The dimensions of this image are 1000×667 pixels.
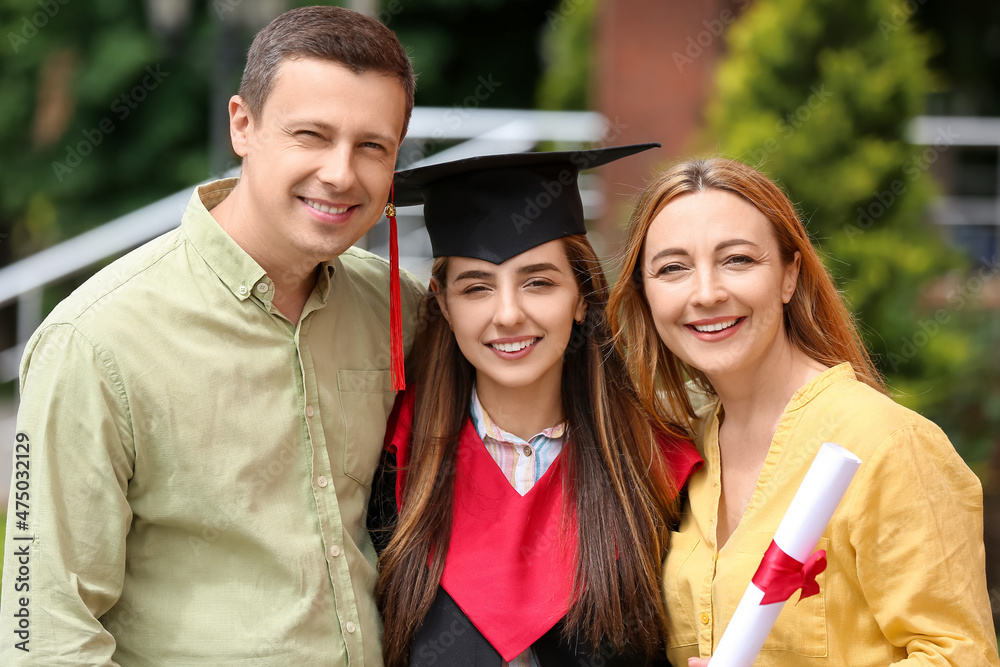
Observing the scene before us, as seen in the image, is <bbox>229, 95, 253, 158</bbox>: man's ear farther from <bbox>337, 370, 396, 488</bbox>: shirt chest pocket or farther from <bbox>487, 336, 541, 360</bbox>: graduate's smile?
<bbox>487, 336, 541, 360</bbox>: graduate's smile

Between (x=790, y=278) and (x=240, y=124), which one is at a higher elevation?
(x=240, y=124)

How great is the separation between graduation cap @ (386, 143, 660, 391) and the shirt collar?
0.94 ft

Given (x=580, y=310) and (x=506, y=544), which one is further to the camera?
(x=580, y=310)

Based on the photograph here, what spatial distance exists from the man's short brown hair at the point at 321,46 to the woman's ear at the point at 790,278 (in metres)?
1.03

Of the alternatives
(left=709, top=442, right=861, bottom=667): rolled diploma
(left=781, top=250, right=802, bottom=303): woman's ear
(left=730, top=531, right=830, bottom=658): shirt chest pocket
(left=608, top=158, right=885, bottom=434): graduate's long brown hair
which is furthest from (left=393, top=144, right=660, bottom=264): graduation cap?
(left=709, top=442, right=861, bottom=667): rolled diploma

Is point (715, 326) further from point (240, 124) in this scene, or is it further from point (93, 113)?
point (93, 113)

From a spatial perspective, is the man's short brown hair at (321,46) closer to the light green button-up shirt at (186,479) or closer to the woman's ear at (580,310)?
the light green button-up shirt at (186,479)

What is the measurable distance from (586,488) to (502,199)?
0.79m

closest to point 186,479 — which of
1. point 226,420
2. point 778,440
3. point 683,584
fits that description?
point 226,420

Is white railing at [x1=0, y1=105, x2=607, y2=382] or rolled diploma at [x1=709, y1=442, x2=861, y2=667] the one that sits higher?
white railing at [x1=0, y1=105, x2=607, y2=382]

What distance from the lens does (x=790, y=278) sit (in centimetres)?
249

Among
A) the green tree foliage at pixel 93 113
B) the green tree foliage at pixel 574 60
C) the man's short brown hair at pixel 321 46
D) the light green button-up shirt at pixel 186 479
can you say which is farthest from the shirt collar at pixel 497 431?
the green tree foliage at pixel 93 113

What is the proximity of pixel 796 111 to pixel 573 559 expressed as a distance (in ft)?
11.8

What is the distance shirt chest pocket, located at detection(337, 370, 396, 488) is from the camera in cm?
248
